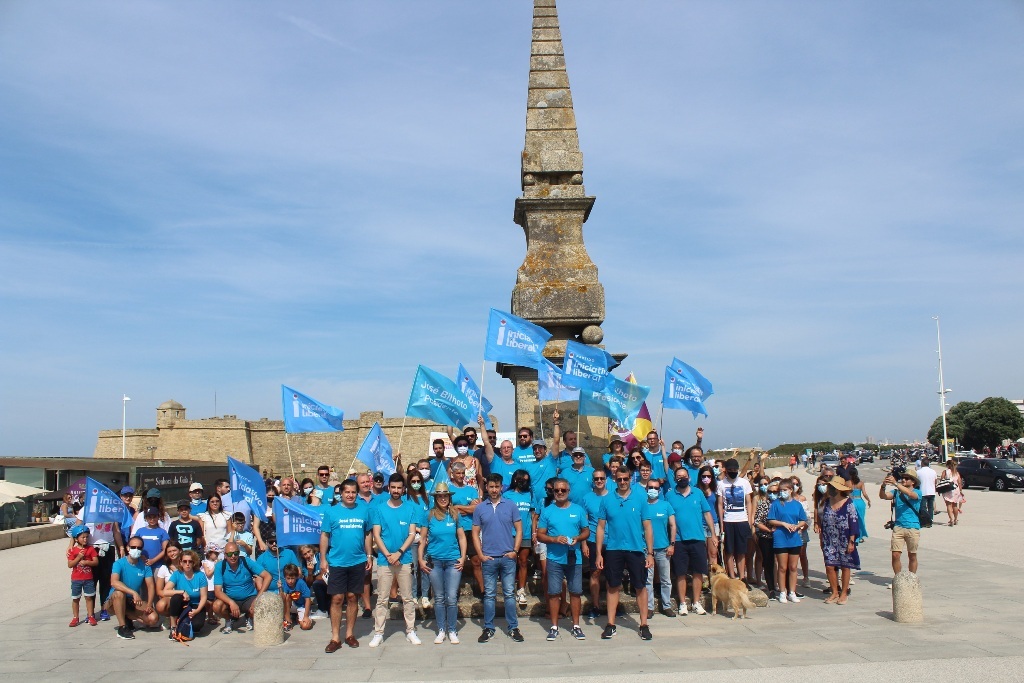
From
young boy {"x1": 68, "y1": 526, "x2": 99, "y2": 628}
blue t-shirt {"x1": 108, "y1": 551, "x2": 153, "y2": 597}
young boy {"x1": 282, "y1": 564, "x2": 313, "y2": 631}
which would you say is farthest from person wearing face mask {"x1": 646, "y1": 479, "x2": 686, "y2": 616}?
young boy {"x1": 68, "y1": 526, "x2": 99, "y2": 628}

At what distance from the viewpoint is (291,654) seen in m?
7.86

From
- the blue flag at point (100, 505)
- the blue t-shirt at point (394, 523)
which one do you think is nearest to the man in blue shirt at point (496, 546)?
the blue t-shirt at point (394, 523)

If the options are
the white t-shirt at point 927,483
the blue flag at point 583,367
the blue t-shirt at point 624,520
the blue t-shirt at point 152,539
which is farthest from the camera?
the white t-shirt at point 927,483

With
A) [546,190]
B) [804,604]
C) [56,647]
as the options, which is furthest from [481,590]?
[546,190]

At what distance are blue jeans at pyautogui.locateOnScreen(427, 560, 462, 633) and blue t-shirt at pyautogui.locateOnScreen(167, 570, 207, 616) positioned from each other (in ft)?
8.35

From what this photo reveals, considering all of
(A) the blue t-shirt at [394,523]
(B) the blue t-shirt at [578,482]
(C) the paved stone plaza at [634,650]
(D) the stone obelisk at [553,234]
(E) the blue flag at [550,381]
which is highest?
(D) the stone obelisk at [553,234]

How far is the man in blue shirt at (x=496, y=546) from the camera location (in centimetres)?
815

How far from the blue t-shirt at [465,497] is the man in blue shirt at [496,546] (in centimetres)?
66

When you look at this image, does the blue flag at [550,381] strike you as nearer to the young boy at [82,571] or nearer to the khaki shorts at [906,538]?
the khaki shorts at [906,538]

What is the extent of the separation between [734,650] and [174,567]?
5.85 m

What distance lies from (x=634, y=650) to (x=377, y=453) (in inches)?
199

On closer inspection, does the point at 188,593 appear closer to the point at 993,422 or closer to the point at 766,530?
the point at 766,530

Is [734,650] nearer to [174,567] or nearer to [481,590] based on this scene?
[481,590]

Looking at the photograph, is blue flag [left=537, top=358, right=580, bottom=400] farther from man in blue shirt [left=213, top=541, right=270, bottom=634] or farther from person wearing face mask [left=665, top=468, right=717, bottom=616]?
man in blue shirt [left=213, top=541, right=270, bottom=634]
